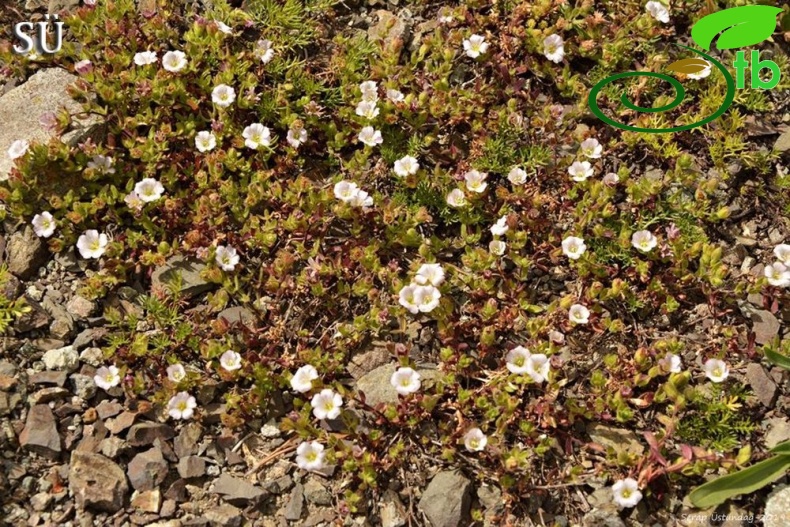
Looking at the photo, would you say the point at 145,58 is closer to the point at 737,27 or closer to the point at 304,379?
the point at 304,379

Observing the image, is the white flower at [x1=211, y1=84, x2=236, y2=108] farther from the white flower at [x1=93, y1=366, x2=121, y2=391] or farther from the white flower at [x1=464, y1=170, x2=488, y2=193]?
the white flower at [x1=93, y1=366, x2=121, y2=391]

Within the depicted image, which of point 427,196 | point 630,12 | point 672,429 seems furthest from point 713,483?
point 630,12

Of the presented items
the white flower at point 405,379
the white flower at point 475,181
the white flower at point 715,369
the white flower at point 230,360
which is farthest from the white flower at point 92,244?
the white flower at point 715,369

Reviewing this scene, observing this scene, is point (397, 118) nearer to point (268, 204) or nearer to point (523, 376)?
point (268, 204)

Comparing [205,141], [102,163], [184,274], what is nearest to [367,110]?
[205,141]

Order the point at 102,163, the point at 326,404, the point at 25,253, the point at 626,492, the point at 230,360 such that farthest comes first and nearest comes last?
1. the point at 102,163
2. the point at 25,253
3. the point at 230,360
4. the point at 326,404
5. the point at 626,492

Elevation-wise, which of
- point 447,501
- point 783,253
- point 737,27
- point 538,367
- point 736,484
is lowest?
point 447,501

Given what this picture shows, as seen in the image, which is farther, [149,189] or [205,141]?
[205,141]
